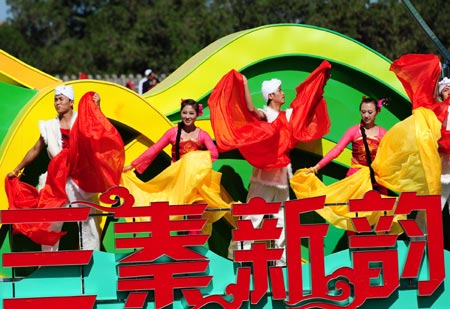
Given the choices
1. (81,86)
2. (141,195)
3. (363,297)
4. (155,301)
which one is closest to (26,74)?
(81,86)

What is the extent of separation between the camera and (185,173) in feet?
27.0

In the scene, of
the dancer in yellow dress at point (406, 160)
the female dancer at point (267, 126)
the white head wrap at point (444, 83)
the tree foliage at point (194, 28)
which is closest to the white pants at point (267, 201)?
the female dancer at point (267, 126)

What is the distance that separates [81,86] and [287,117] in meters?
1.56

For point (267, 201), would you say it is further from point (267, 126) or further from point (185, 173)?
point (185, 173)

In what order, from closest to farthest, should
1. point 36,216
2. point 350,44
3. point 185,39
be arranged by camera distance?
point 36,216 < point 350,44 < point 185,39

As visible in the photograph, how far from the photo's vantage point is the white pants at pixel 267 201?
8.57 metres

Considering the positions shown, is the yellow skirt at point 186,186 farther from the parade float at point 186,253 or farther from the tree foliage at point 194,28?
the tree foliage at point 194,28

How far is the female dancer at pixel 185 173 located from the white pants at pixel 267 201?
30 centimetres

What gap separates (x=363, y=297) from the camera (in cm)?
799

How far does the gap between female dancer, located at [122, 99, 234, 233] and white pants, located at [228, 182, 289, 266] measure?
0.30 m

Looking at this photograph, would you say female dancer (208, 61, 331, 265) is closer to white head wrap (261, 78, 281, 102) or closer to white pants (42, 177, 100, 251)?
white head wrap (261, 78, 281, 102)

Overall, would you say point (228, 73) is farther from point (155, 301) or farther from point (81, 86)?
point (155, 301)

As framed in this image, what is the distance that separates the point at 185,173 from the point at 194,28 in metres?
19.9

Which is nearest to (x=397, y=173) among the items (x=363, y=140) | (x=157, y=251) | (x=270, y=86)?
(x=363, y=140)
